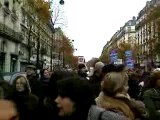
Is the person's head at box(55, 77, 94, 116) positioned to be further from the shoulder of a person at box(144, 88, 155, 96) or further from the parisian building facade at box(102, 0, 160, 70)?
the parisian building facade at box(102, 0, 160, 70)

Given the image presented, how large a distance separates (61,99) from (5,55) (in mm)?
51710

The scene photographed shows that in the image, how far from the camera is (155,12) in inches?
2395

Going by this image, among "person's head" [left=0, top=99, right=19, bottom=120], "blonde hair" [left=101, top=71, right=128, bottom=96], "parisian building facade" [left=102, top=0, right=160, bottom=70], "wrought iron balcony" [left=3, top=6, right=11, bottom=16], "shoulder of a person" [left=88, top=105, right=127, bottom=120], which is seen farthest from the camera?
"parisian building facade" [left=102, top=0, right=160, bottom=70]

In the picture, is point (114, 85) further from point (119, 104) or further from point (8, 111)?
point (8, 111)

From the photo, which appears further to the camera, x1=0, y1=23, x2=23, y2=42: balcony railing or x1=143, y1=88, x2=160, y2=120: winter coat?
x1=0, y1=23, x2=23, y2=42: balcony railing

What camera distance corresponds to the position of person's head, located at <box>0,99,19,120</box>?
7.97 ft

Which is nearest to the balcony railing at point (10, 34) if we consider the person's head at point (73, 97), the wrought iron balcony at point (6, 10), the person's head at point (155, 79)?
the wrought iron balcony at point (6, 10)

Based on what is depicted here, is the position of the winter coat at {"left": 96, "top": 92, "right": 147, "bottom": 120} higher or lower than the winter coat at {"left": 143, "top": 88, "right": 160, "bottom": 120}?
higher

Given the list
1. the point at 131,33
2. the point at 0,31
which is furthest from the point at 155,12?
the point at 131,33

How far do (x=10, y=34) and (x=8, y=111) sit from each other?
53.0 metres

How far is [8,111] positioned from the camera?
2.46m

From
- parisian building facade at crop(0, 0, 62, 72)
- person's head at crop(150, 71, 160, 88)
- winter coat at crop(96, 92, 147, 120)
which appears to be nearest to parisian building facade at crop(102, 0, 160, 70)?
parisian building facade at crop(0, 0, 62, 72)

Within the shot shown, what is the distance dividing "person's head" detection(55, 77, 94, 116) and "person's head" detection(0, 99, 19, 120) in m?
0.93

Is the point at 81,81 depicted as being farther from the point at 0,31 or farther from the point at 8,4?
the point at 8,4
